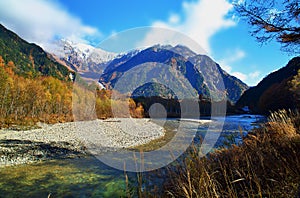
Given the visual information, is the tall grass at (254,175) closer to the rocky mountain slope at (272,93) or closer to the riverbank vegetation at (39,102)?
the riverbank vegetation at (39,102)

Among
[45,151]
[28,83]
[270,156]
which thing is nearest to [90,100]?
[28,83]

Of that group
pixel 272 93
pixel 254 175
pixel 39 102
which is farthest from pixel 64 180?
pixel 272 93

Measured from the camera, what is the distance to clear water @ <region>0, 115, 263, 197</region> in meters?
6.87

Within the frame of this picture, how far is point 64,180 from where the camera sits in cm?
817

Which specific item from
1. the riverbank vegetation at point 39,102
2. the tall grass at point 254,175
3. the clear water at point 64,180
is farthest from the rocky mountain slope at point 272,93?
the tall grass at point 254,175

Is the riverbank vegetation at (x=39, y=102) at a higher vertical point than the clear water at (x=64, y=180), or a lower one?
higher

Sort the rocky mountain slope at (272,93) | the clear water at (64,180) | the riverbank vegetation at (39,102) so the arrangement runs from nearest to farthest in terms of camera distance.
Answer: the clear water at (64,180) → the riverbank vegetation at (39,102) → the rocky mountain slope at (272,93)

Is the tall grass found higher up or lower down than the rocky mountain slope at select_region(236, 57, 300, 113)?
lower down

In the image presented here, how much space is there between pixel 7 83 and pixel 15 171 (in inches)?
1213

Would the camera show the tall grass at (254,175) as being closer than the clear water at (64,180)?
Yes

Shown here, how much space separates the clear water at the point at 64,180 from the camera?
6.87 meters

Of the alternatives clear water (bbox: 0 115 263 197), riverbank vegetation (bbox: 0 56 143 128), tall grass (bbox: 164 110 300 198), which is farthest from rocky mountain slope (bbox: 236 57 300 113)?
tall grass (bbox: 164 110 300 198)

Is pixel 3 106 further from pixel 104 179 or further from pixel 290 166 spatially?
pixel 290 166

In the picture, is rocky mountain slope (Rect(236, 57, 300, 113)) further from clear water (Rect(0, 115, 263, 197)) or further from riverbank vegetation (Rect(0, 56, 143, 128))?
clear water (Rect(0, 115, 263, 197))
